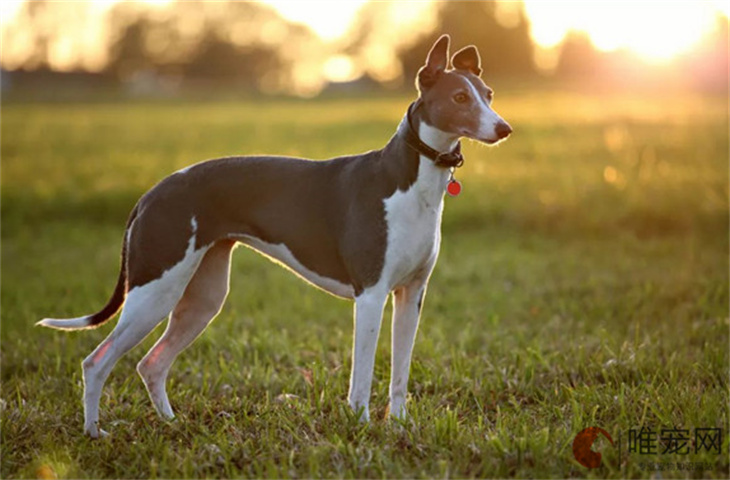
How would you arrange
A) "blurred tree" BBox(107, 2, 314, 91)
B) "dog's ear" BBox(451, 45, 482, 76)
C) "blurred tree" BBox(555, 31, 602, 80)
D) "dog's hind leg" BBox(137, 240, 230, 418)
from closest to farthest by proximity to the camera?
"dog's ear" BBox(451, 45, 482, 76)
"dog's hind leg" BBox(137, 240, 230, 418)
"blurred tree" BBox(555, 31, 602, 80)
"blurred tree" BBox(107, 2, 314, 91)

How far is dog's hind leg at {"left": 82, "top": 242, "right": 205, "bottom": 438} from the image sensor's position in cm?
534

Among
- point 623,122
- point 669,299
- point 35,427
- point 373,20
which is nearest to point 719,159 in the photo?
point 623,122

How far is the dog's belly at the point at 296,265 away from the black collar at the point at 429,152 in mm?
956

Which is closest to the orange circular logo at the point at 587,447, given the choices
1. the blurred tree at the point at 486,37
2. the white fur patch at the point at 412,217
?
the white fur patch at the point at 412,217

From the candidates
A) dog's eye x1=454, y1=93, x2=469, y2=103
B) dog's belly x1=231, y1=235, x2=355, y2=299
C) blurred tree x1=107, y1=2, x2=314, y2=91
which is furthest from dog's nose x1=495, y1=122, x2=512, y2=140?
blurred tree x1=107, y1=2, x2=314, y2=91

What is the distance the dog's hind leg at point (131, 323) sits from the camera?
5344mm

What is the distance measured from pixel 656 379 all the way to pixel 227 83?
66.8m

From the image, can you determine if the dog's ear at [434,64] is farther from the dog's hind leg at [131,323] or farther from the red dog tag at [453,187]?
the dog's hind leg at [131,323]

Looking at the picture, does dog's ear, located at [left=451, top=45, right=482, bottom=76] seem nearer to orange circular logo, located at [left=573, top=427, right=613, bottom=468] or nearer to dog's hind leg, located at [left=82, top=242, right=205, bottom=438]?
dog's hind leg, located at [left=82, top=242, right=205, bottom=438]

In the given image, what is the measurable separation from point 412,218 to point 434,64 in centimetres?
93

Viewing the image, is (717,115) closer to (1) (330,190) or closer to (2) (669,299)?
(2) (669,299)

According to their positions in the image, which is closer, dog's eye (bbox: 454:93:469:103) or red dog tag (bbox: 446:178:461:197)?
dog's eye (bbox: 454:93:469:103)

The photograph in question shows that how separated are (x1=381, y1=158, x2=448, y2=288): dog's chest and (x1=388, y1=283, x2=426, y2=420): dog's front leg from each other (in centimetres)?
40

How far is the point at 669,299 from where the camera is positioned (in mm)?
8414
